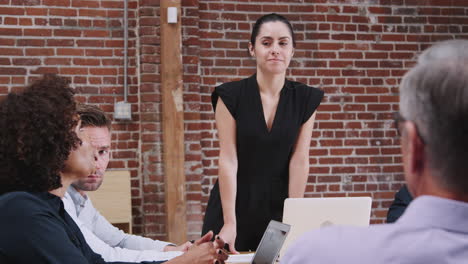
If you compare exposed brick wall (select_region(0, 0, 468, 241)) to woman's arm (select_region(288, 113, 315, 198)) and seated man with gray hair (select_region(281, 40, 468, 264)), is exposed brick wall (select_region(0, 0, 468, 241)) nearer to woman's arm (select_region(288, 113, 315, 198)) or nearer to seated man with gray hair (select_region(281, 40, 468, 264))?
woman's arm (select_region(288, 113, 315, 198))

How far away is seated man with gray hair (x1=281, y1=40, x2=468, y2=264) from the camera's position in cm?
64

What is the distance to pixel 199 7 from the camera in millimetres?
4277

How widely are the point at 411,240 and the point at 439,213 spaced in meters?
0.05

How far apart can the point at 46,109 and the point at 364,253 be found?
3.22 feet

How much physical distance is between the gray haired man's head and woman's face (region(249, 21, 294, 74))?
1536mm

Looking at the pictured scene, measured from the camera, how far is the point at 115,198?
3.92m

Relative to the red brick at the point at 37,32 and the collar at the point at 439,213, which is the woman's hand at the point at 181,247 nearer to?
the collar at the point at 439,213

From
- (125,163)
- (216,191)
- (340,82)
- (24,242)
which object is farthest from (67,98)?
(340,82)

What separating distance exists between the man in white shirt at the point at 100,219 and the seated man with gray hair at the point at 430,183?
136 cm

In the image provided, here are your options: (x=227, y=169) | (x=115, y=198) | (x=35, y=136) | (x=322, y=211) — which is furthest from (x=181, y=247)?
(x=115, y=198)

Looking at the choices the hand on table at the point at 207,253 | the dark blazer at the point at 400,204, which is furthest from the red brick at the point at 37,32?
the dark blazer at the point at 400,204

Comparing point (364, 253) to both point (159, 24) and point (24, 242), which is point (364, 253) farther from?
point (159, 24)

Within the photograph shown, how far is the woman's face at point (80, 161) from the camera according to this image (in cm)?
155

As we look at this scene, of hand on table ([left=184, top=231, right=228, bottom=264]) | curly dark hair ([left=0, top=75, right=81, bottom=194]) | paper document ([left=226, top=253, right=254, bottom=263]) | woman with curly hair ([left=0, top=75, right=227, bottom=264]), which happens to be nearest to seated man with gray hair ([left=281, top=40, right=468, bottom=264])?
woman with curly hair ([left=0, top=75, right=227, bottom=264])
